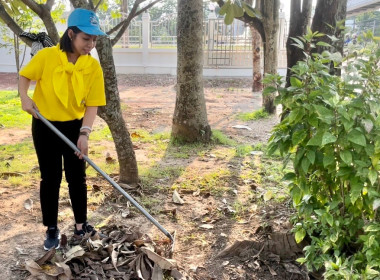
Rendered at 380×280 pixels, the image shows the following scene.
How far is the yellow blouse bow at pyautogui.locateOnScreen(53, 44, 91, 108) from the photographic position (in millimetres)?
2547

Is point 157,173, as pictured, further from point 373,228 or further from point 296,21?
point 373,228

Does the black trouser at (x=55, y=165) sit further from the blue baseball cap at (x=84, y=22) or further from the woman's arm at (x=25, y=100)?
the blue baseball cap at (x=84, y=22)

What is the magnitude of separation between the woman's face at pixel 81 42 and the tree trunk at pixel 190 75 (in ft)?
10.4

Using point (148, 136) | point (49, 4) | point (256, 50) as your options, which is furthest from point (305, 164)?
point (256, 50)

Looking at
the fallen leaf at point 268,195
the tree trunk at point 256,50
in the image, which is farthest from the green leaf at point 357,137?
the tree trunk at point 256,50

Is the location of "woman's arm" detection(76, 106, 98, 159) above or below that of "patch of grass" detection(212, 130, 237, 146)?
above

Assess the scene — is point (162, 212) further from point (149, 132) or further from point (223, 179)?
point (149, 132)

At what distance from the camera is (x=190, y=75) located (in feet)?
18.6

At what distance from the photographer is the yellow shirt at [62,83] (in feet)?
8.36

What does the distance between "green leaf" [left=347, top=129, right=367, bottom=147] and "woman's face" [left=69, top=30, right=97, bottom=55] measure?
66.4 inches

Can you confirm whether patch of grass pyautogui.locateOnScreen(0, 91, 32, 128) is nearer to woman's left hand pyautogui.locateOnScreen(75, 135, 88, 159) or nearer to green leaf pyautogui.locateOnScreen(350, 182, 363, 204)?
woman's left hand pyautogui.locateOnScreen(75, 135, 88, 159)

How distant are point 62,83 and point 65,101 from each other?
0.12m

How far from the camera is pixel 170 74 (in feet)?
57.6

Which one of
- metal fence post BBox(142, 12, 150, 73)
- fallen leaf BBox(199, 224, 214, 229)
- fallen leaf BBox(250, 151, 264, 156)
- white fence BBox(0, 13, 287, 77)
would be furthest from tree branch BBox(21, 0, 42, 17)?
metal fence post BBox(142, 12, 150, 73)
